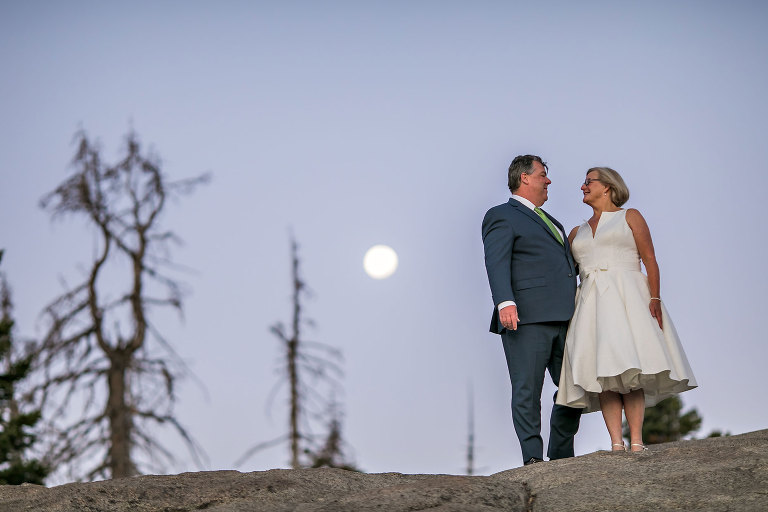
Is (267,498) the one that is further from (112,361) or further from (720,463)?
(112,361)

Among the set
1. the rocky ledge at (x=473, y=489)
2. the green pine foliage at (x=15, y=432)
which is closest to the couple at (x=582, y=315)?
the rocky ledge at (x=473, y=489)

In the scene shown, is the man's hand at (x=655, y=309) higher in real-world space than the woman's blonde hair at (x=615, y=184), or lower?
lower

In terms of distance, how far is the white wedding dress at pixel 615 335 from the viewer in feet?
22.0

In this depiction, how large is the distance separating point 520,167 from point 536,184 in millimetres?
181

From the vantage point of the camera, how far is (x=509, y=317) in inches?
269

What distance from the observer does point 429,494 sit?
205 inches

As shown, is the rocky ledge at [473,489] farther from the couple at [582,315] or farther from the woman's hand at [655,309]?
the woman's hand at [655,309]

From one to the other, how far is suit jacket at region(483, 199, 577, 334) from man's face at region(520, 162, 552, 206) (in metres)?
0.15

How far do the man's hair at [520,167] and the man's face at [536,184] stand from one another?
0.03m

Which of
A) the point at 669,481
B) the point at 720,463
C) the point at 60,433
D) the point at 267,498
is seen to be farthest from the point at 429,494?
the point at 60,433

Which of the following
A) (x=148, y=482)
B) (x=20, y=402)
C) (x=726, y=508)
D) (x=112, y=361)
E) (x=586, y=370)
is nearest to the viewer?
(x=726, y=508)

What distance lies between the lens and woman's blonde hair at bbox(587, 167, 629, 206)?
725cm

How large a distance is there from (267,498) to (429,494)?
96cm

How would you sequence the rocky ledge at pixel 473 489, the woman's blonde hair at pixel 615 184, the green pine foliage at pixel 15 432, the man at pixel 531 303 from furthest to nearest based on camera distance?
the green pine foliage at pixel 15 432, the woman's blonde hair at pixel 615 184, the man at pixel 531 303, the rocky ledge at pixel 473 489
